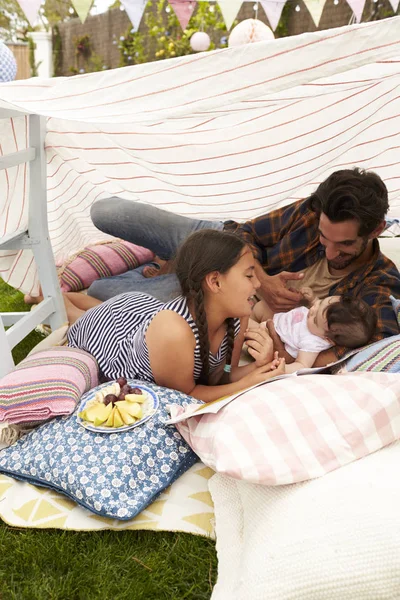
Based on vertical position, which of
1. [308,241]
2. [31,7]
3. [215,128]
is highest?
[31,7]

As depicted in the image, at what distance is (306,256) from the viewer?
9.12 ft

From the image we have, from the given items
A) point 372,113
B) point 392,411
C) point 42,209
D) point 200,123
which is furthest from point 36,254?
point 392,411

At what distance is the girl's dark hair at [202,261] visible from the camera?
2.13 meters

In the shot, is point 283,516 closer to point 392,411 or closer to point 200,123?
point 392,411

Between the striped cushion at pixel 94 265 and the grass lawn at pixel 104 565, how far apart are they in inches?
70.8

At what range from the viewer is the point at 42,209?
290cm

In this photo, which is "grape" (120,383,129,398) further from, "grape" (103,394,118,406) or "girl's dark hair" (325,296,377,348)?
"girl's dark hair" (325,296,377,348)

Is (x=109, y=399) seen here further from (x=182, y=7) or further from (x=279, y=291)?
(x=182, y=7)

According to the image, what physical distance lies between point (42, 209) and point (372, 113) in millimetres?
1578

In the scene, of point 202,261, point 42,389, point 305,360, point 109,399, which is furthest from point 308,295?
point 42,389

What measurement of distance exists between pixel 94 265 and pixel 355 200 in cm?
158

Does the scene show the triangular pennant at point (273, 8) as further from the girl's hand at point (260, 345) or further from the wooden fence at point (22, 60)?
the wooden fence at point (22, 60)

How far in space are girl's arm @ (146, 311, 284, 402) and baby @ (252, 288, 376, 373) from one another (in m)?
0.28

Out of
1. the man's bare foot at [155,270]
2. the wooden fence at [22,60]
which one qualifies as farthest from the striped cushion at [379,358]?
the wooden fence at [22,60]
